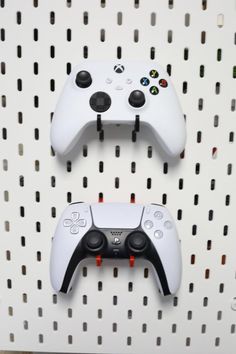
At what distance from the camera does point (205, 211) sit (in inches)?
23.4

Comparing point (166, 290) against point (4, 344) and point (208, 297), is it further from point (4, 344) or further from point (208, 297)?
point (4, 344)

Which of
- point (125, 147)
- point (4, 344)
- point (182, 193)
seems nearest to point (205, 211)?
point (182, 193)

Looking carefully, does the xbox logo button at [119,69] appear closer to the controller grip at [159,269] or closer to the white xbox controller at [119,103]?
the white xbox controller at [119,103]

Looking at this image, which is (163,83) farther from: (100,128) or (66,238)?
(66,238)

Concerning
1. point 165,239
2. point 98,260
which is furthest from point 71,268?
point 165,239

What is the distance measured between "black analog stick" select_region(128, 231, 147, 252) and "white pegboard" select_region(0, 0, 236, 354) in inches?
3.0

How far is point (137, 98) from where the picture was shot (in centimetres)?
51

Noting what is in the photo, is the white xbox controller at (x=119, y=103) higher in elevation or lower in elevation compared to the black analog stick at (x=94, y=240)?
higher

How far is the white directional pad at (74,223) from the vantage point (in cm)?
55

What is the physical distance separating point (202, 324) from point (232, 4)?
0.50m

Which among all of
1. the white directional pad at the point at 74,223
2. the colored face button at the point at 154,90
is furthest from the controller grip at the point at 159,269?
the colored face button at the point at 154,90

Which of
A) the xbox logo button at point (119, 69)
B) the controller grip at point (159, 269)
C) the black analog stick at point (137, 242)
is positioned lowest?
the controller grip at point (159, 269)

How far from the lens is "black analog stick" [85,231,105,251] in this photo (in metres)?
0.53

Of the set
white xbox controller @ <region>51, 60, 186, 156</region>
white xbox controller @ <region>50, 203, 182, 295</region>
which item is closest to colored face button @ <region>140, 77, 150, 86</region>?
white xbox controller @ <region>51, 60, 186, 156</region>
